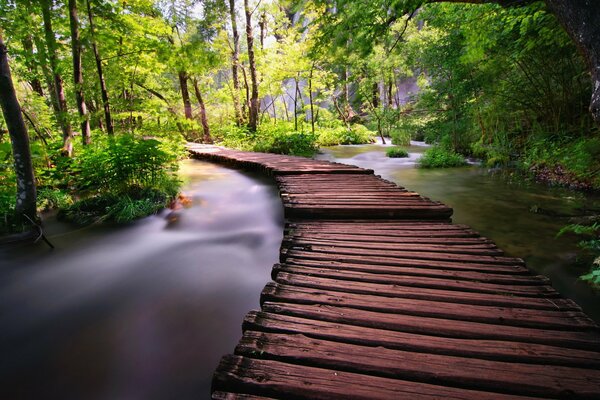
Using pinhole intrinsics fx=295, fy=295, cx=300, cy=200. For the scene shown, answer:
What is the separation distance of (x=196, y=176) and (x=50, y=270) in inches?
242

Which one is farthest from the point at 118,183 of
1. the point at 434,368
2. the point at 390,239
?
the point at 434,368

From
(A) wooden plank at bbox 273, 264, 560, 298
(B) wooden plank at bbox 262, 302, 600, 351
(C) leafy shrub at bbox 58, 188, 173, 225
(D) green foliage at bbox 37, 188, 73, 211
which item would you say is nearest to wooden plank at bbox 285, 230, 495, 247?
(A) wooden plank at bbox 273, 264, 560, 298

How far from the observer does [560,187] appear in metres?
7.05

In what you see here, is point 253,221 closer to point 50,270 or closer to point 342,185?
point 342,185

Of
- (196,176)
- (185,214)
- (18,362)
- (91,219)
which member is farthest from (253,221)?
(196,176)

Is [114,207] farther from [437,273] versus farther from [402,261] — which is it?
[437,273]

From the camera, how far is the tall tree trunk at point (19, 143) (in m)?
4.10

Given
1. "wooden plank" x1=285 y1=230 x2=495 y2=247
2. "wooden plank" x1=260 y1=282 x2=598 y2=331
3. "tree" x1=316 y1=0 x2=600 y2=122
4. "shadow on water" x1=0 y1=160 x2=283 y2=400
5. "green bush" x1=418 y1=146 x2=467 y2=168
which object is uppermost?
"tree" x1=316 y1=0 x2=600 y2=122

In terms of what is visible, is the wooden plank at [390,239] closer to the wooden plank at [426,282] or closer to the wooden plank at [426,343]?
the wooden plank at [426,282]

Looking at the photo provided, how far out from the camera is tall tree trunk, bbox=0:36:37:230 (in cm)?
410

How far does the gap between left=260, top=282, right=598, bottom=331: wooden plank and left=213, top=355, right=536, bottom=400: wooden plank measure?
2.08 feet

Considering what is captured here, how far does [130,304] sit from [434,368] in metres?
3.17

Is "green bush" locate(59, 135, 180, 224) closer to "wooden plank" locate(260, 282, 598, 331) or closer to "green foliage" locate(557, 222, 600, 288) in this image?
"wooden plank" locate(260, 282, 598, 331)

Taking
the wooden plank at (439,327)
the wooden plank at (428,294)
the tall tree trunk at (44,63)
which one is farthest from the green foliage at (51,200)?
the wooden plank at (439,327)
